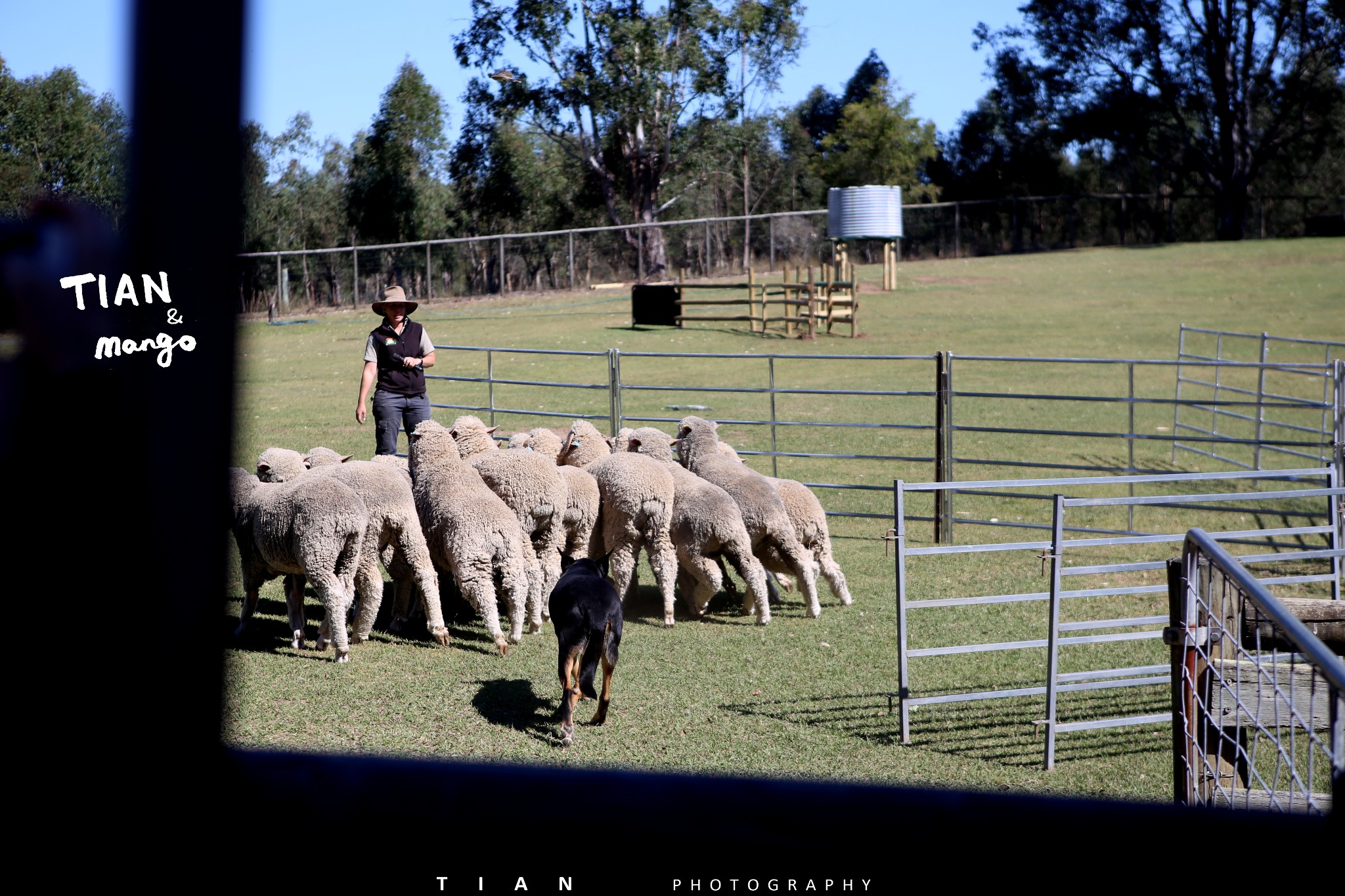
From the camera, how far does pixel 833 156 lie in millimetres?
57875

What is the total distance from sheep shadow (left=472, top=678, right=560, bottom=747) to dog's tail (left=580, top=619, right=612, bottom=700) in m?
0.29

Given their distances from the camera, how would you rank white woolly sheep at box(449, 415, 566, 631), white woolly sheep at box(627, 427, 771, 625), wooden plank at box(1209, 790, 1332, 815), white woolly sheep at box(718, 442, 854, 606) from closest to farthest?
wooden plank at box(1209, 790, 1332, 815) → white woolly sheep at box(449, 415, 566, 631) → white woolly sheep at box(627, 427, 771, 625) → white woolly sheep at box(718, 442, 854, 606)

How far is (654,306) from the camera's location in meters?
29.2

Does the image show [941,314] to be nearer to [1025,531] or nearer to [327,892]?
[1025,531]

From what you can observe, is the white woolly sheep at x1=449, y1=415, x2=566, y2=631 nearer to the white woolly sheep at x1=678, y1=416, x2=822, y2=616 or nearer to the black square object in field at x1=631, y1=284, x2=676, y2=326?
the white woolly sheep at x1=678, y1=416, x2=822, y2=616

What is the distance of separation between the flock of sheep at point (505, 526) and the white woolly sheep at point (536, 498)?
0.4 inches

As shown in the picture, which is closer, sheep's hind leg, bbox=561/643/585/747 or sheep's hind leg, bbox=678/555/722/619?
sheep's hind leg, bbox=561/643/585/747

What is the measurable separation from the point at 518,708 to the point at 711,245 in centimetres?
3544

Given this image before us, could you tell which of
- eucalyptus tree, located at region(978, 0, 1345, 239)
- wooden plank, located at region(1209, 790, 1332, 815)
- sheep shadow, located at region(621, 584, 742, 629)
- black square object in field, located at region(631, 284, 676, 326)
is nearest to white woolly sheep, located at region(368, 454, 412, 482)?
sheep shadow, located at region(621, 584, 742, 629)

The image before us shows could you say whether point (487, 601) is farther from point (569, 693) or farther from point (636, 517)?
point (569, 693)

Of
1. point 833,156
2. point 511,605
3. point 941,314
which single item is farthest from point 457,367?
point 833,156

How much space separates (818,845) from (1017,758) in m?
4.99

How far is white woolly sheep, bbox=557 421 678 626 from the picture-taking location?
8008mm

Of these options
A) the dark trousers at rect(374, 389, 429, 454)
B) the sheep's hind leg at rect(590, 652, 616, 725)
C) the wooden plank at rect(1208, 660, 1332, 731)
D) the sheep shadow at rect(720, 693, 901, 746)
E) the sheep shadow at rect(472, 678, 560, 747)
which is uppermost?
the dark trousers at rect(374, 389, 429, 454)
